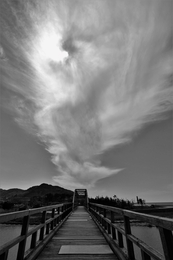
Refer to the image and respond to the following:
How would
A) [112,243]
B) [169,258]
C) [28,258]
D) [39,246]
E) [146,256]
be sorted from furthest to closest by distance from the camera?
[112,243]
[39,246]
[28,258]
[146,256]
[169,258]

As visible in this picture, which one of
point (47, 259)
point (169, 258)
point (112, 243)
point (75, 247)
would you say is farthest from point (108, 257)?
point (169, 258)

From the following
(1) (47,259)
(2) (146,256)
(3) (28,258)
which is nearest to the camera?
(2) (146,256)

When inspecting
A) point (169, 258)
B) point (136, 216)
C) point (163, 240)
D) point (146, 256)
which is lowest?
point (146, 256)

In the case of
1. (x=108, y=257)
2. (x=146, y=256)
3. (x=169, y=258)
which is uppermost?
(x=169, y=258)

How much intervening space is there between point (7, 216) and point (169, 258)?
2116 mm

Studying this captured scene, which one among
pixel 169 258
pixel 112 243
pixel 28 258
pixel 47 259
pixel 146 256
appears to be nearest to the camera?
pixel 169 258

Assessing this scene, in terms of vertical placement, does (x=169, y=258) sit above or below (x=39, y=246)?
above

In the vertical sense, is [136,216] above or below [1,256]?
above

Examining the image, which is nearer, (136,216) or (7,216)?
(7,216)

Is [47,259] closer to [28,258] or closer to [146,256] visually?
[28,258]

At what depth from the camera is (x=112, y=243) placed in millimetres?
3809

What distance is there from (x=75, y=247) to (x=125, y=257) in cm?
163

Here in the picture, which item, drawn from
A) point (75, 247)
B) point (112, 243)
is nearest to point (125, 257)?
point (112, 243)

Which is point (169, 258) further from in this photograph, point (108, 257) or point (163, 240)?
point (108, 257)
